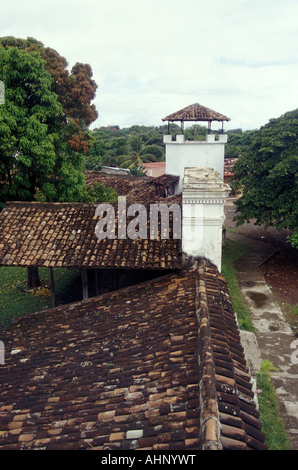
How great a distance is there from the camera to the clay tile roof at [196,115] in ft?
58.1

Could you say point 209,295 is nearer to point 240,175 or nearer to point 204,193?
point 204,193

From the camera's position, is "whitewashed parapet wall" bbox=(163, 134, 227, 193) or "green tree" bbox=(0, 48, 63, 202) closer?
"green tree" bbox=(0, 48, 63, 202)

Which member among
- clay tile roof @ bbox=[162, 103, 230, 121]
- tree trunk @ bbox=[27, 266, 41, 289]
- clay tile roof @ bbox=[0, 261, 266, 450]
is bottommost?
tree trunk @ bbox=[27, 266, 41, 289]

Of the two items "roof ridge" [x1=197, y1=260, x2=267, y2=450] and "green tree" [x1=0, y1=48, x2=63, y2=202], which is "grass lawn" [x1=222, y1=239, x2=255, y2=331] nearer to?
"roof ridge" [x1=197, y1=260, x2=267, y2=450]

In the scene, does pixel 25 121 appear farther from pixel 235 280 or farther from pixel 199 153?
pixel 235 280

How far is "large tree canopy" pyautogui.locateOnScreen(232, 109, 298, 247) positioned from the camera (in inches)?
602

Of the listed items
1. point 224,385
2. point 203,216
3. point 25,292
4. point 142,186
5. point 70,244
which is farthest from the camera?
point 142,186

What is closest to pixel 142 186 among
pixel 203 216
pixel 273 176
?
pixel 273 176

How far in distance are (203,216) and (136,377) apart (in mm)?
3955

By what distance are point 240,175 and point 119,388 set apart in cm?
1525

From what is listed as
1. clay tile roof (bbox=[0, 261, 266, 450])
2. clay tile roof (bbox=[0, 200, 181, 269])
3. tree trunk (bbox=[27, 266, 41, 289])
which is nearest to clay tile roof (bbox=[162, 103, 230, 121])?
tree trunk (bbox=[27, 266, 41, 289])

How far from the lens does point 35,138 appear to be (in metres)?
11.4

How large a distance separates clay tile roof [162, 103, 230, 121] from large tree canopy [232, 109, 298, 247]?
6.99 ft

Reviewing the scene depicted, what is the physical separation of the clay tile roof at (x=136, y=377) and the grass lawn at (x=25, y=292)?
500 centimetres
